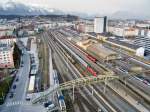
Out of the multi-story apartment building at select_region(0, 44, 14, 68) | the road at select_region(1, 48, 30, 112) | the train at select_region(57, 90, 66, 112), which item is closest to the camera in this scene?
the train at select_region(57, 90, 66, 112)

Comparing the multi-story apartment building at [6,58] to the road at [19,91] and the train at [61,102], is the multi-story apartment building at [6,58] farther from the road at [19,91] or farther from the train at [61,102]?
the train at [61,102]

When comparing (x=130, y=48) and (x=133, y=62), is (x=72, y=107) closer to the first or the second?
(x=133, y=62)

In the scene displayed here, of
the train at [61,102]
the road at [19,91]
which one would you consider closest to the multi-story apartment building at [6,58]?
the road at [19,91]

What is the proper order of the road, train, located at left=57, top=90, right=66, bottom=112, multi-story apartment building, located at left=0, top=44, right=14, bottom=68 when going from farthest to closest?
multi-story apartment building, located at left=0, top=44, right=14, bottom=68
the road
train, located at left=57, top=90, right=66, bottom=112

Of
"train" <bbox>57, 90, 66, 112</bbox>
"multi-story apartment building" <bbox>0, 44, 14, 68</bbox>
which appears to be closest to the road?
"multi-story apartment building" <bbox>0, 44, 14, 68</bbox>

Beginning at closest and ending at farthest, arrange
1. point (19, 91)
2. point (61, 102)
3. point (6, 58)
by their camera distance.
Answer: point (61, 102) < point (19, 91) < point (6, 58)

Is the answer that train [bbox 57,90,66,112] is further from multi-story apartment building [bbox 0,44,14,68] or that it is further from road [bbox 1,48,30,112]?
multi-story apartment building [bbox 0,44,14,68]

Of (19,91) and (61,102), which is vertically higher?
(61,102)

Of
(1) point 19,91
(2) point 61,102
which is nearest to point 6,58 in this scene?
(1) point 19,91

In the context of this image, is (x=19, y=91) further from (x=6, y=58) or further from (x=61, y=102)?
(x=6, y=58)

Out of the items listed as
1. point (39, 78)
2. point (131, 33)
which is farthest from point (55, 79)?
point (131, 33)

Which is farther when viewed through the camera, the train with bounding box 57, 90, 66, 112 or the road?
the road

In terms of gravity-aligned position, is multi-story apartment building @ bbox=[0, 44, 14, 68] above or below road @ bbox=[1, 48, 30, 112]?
above

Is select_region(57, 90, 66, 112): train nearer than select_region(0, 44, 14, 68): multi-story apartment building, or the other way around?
select_region(57, 90, 66, 112): train
